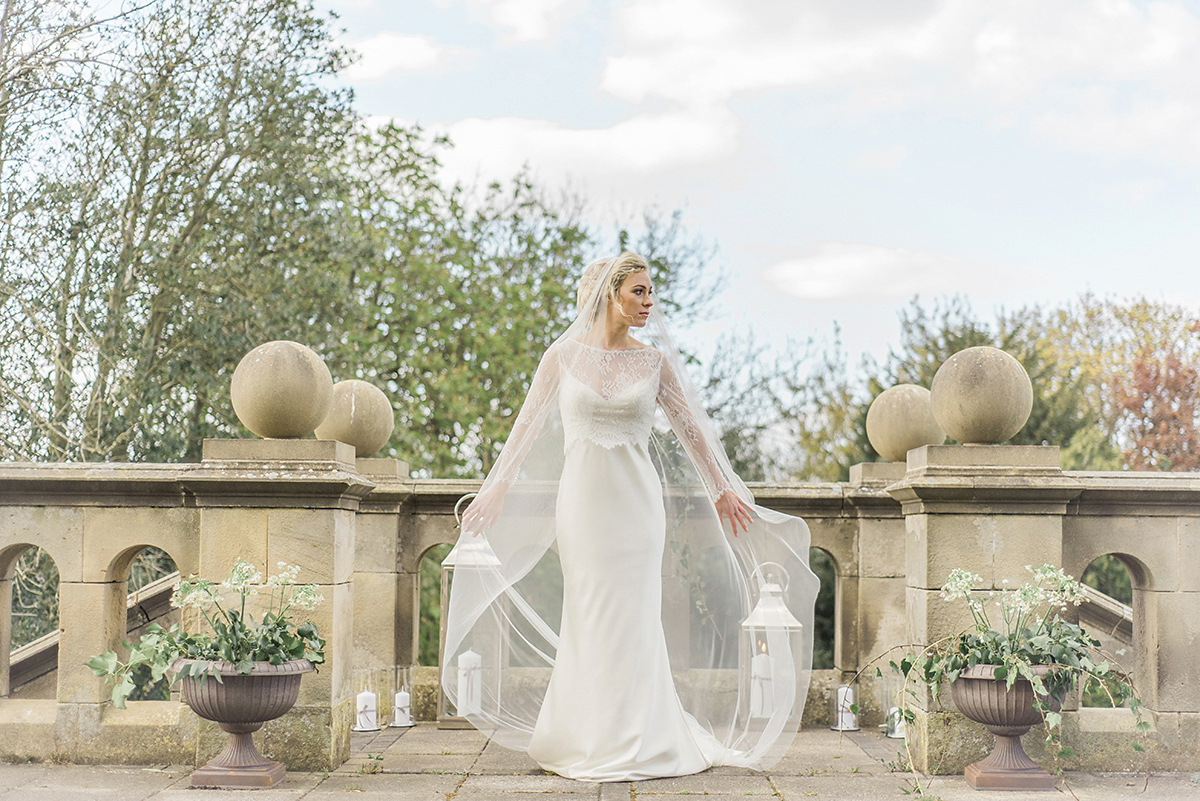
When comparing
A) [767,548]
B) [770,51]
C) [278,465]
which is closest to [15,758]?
[278,465]

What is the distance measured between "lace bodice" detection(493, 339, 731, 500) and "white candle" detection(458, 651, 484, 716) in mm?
847

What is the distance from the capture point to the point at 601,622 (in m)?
4.78

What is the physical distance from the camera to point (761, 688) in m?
4.98

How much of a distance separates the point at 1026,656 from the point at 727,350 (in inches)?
473

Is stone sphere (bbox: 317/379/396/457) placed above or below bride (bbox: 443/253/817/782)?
above

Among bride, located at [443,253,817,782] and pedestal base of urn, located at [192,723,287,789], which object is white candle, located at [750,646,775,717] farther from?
pedestal base of urn, located at [192,723,287,789]

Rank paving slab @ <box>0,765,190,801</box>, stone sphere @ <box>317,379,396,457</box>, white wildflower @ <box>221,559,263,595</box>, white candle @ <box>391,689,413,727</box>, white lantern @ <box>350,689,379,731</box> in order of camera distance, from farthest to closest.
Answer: stone sphere @ <box>317,379,396,457</box> → white candle @ <box>391,689,413,727</box> → white lantern @ <box>350,689,379,731</box> → white wildflower @ <box>221,559,263,595</box> → paving slab @ <box>0,765,190,801</box>

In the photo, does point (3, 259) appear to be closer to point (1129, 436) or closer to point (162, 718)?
point (162, 718)

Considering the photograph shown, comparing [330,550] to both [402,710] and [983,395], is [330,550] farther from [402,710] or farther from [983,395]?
[983,395]

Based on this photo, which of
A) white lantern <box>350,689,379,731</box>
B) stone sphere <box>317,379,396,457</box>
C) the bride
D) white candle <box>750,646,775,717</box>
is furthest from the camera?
stone sphere <box>317,379,396,457</box>

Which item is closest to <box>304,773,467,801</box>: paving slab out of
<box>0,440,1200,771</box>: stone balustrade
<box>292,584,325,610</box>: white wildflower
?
<box>0,440,1200,771</box>: stone balustrade

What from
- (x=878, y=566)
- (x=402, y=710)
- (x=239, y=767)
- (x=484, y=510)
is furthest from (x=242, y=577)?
(x=878, y=566)

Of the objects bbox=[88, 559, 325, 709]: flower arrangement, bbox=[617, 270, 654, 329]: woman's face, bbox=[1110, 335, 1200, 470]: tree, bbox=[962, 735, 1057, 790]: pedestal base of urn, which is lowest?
bbox=[962, 735, 1057, 790]: pedestal base of urn

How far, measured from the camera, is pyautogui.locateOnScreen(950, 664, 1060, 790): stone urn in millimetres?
4402
